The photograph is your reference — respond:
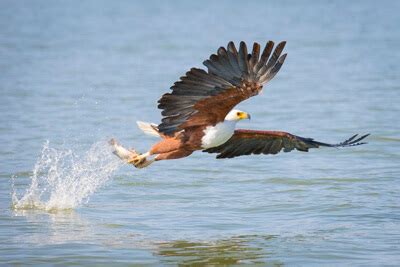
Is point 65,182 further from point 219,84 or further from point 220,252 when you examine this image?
point 219,84

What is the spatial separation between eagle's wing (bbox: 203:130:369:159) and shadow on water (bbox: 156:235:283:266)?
105 centimetres

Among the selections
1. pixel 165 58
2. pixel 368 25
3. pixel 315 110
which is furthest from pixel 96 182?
pixel 368 25

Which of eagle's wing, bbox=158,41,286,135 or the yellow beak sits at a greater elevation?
eagle's wing, bbox=158,41,286,135

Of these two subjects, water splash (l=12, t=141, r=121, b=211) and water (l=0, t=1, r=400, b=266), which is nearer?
water (l=0, t=1, r=400, b=266)

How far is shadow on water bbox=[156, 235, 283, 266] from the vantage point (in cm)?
802

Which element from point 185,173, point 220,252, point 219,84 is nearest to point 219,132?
point 219,84

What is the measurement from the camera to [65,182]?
10.5m

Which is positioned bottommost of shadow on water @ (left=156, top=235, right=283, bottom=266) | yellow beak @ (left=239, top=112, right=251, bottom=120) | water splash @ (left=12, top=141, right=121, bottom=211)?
shadow on water @ (left=156, top=235, right=283, bottom=266)

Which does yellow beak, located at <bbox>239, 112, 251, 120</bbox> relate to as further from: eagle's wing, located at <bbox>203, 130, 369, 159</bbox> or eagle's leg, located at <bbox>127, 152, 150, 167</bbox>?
eagle's leg, located at <bbox>127, 152, 150, 167</bbox>

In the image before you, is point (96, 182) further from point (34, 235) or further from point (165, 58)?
point (165, 58)

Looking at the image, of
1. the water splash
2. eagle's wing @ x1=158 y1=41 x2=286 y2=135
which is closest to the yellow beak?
eagle's wing @ x1=158 y1=41 x2=286 y2=135

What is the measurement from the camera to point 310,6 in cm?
4812

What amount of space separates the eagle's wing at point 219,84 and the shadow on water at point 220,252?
1035mm

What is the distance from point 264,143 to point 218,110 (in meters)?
1.23
